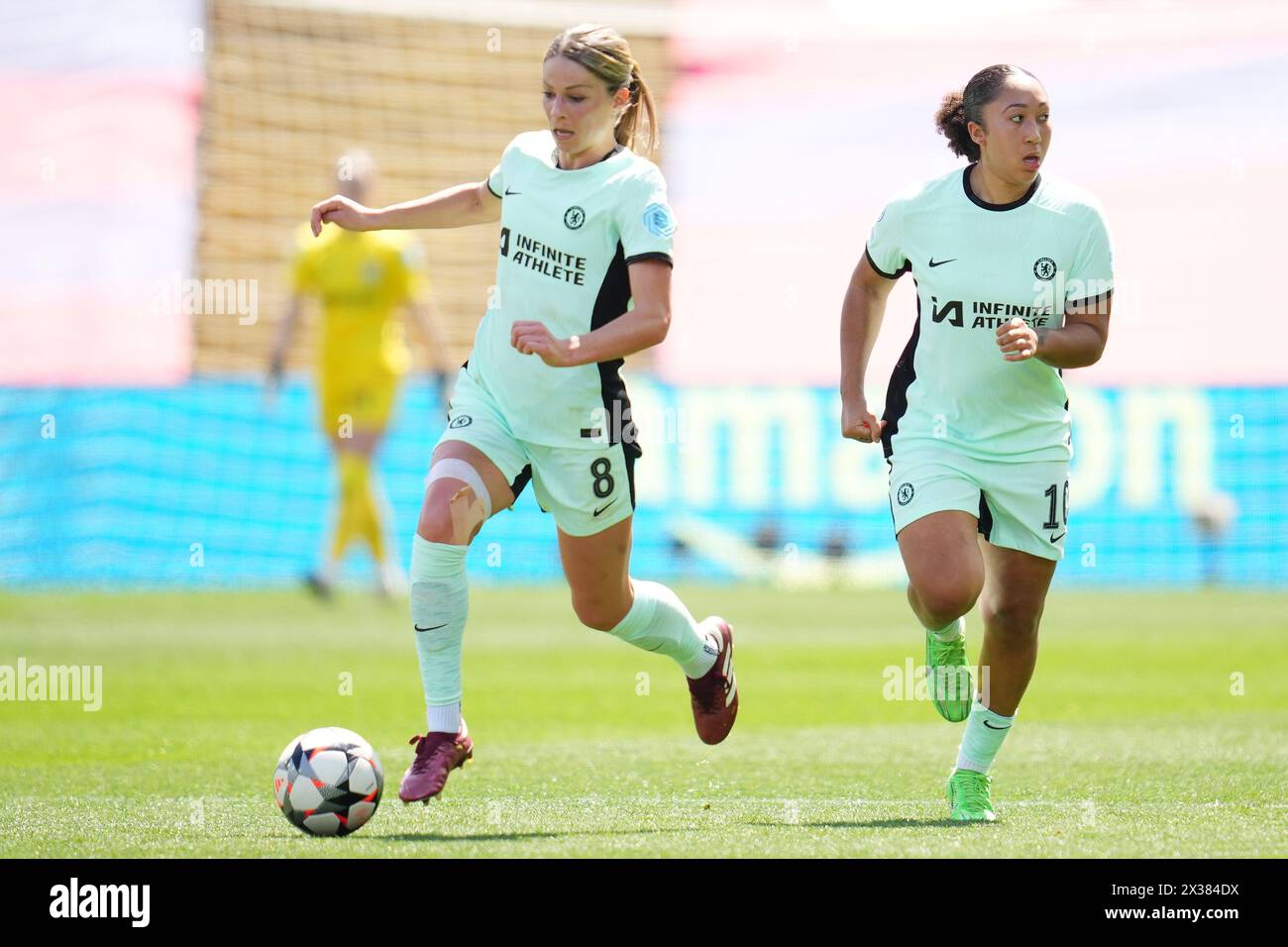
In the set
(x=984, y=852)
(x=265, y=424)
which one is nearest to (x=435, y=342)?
(x=265, y=424)

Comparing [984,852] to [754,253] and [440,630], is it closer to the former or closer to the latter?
[440,630]

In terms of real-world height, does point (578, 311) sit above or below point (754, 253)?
below

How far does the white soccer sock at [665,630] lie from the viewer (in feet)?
21.0

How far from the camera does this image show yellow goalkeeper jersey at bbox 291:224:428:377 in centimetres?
1370

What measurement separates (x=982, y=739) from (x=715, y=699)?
114 centimetres

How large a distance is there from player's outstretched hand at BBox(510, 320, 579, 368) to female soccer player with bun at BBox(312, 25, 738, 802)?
3cm

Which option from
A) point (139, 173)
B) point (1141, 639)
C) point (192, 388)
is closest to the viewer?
point (1141, 639)

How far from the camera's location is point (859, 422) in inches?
239

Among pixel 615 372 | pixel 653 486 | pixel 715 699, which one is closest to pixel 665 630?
pixel 715 699

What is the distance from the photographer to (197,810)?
591cm

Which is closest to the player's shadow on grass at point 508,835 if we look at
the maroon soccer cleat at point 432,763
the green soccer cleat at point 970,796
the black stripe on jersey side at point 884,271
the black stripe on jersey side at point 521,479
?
the maroon soccer cleat at point 432,763
